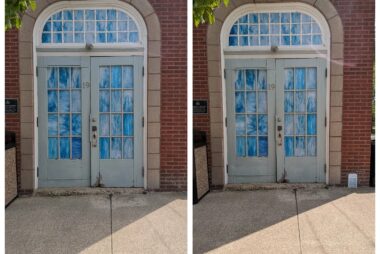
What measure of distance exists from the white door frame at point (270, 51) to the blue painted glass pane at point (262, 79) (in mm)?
100

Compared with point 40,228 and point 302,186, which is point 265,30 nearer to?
point 302,186

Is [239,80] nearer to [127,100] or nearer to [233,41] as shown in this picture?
[233,41]

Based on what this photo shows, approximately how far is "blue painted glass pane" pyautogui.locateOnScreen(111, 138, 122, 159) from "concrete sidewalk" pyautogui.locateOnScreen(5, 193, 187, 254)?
264 mm

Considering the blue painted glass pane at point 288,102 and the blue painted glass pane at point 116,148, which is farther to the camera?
the blue painted glass pane at point 116,148

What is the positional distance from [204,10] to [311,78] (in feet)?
2.56

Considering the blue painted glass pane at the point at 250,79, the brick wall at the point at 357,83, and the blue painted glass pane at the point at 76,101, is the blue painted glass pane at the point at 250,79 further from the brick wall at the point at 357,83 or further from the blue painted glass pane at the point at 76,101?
the blue painted glass pane at the point at 76,101

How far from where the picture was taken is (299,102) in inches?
104

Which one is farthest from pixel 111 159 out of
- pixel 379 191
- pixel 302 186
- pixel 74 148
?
pixel 379 191

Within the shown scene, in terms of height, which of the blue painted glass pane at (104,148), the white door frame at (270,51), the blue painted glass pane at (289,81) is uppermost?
the white door frame at (270,51)

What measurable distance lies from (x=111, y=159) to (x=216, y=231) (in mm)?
805

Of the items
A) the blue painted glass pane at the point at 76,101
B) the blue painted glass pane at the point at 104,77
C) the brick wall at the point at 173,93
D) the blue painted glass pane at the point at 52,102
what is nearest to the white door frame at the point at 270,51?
the brick wall at the point at 173,93

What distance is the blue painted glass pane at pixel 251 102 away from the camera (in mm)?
2686

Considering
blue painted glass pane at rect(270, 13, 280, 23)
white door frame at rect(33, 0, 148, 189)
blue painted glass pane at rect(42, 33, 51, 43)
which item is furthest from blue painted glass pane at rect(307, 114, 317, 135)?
blue painted glass pane at rect(42, 33, 51, 43)

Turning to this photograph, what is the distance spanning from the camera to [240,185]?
2.76 m
